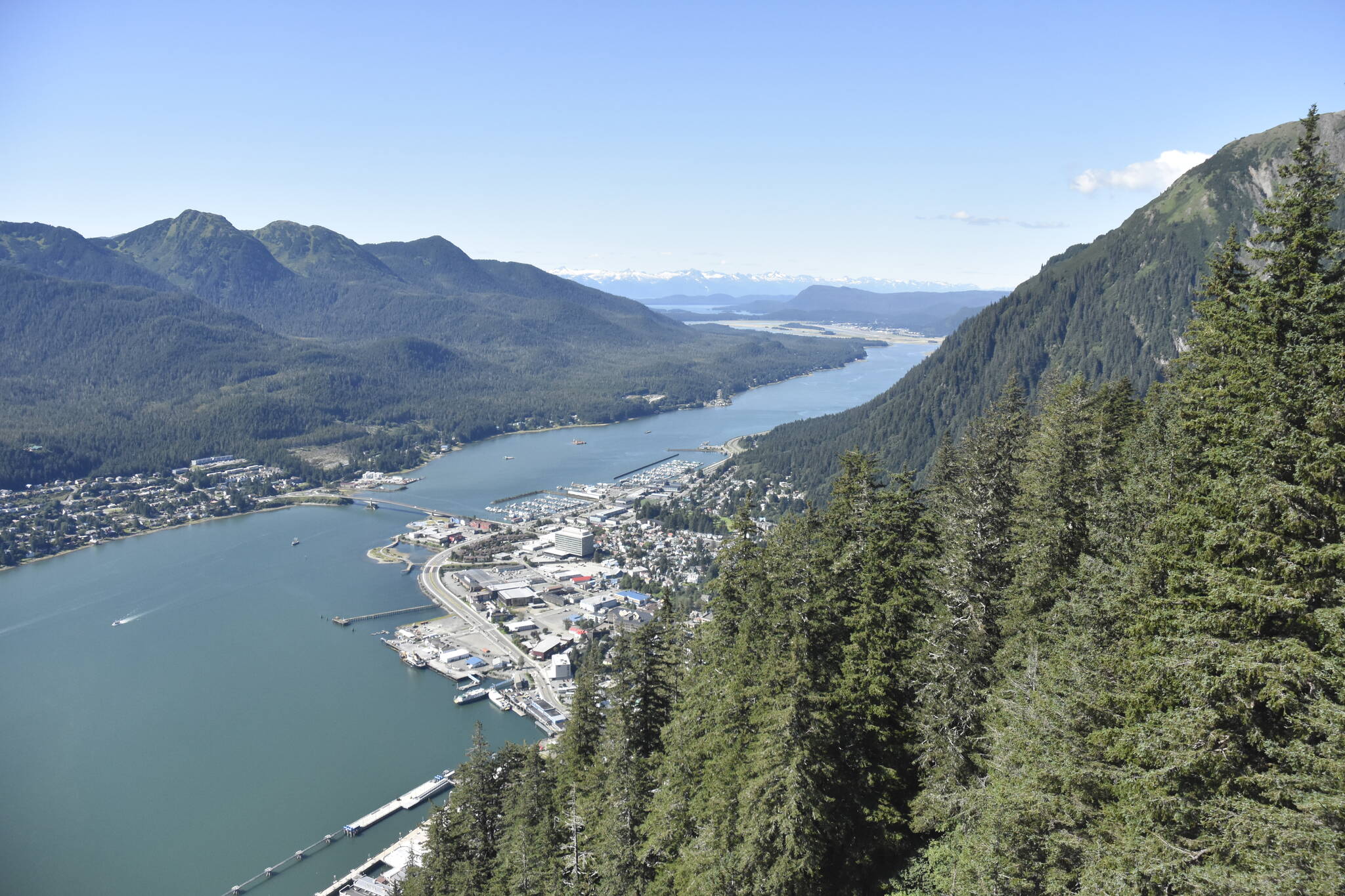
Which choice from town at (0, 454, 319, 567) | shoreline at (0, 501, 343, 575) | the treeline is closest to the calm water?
shoreline at (0, 501, 343, 575)

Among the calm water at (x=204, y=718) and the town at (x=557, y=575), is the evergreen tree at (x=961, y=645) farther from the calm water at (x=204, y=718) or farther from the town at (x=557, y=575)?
the calm water at (x=204, y=718)

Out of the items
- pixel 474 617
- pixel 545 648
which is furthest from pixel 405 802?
pixel 474 617

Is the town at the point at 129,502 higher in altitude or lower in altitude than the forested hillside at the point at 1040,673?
lower

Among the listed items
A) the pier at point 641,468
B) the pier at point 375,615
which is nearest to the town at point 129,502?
the pier at point 641,468

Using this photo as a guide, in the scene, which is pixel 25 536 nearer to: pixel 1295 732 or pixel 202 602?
pixel 202 602

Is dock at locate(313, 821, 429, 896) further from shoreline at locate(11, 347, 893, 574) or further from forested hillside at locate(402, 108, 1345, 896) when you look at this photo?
shoreline at locate(11, 347, 893, 574)

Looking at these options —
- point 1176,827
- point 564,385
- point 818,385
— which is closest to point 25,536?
point 1176,827

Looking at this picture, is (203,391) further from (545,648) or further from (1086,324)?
(1086,324)
